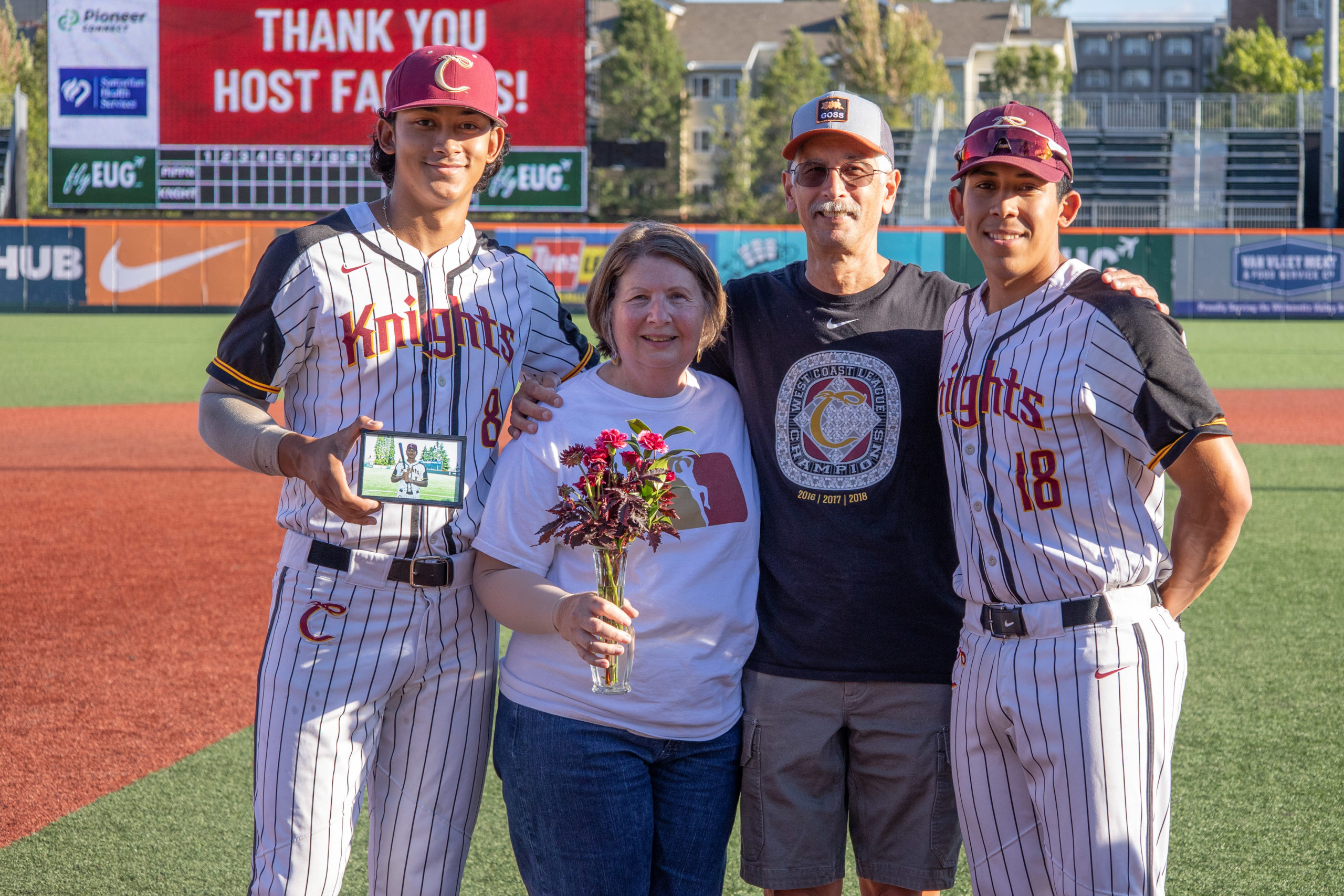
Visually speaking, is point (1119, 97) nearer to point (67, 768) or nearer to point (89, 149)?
point (89, 149)

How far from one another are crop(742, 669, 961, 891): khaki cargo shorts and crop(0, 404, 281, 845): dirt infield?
2.55m

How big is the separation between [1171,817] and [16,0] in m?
74.3

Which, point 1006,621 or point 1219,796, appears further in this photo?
point 1219,796

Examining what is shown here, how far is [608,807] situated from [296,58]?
20.1m

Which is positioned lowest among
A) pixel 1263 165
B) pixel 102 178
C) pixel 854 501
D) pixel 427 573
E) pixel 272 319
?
pixel 427 573

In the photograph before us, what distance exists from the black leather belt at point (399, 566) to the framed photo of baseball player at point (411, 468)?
0.71 ft

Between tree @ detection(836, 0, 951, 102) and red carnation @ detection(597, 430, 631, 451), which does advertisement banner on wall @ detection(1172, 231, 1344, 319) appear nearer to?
red carnation @ detection(597, 430, 631, 451)

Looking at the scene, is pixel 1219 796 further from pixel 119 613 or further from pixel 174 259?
pixel 174 259

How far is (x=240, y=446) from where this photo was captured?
2.50 meters

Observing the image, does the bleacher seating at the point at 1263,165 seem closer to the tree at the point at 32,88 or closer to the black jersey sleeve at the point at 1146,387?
the black jersey sleeve at the point at 1146,387

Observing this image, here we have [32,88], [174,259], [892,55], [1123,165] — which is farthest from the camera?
[892,55]

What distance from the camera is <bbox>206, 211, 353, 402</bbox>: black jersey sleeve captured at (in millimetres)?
2516

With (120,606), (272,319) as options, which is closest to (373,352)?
A: (272,319)

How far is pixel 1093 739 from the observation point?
2305 mm
